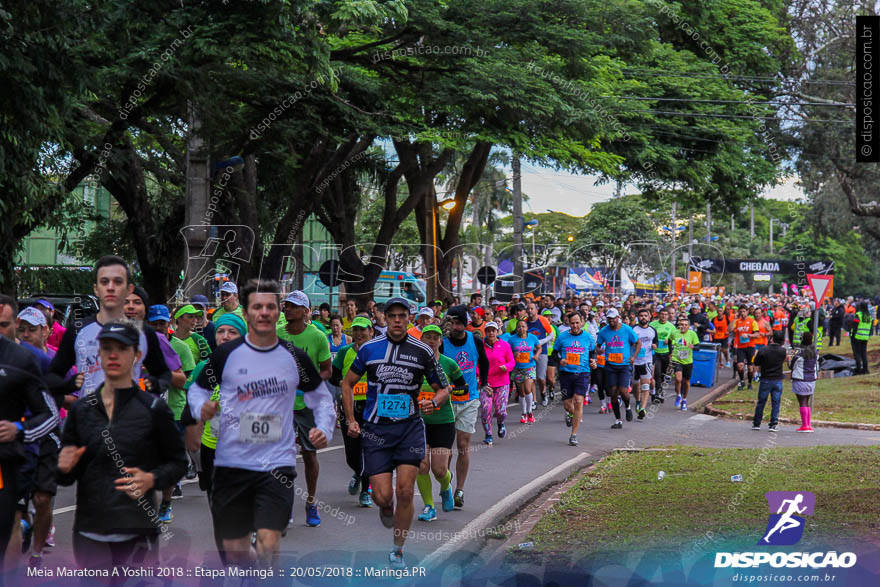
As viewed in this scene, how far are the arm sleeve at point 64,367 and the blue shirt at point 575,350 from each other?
9.83 meters

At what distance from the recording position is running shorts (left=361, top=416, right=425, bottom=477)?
7.51m

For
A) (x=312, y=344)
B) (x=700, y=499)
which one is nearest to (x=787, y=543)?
(x=700, y=499)

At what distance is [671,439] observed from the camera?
1587cm

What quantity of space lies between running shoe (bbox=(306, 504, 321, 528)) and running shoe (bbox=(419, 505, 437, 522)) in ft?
2.89

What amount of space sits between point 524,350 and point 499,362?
8.80 ft

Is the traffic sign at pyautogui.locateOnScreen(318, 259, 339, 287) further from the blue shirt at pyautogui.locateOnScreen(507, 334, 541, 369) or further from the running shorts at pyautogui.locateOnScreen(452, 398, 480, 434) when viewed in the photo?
the running shorts at pyautogui.locateOnScreen(452, 398, 480, 434)

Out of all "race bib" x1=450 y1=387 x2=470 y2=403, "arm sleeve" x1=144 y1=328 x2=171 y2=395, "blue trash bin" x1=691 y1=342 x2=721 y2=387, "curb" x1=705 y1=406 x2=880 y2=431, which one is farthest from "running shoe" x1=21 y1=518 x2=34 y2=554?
"blue trash bin" x1=691 y1=342 x2=721 y2=387

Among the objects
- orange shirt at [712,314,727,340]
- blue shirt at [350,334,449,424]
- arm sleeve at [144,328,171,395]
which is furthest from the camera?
orange shirt at [712,314,727,340]

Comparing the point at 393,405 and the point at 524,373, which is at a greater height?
the point at 393,405

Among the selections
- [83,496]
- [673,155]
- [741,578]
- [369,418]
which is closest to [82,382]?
[83,496]

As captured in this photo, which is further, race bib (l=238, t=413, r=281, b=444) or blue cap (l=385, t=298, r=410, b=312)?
blue cap (l=385, t=298, r=410, b=312)

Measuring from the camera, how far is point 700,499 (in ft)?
32.3

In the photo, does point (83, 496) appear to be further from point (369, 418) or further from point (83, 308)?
point (83, 308)

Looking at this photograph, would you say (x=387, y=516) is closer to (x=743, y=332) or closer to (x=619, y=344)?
(x=619, y=344)
